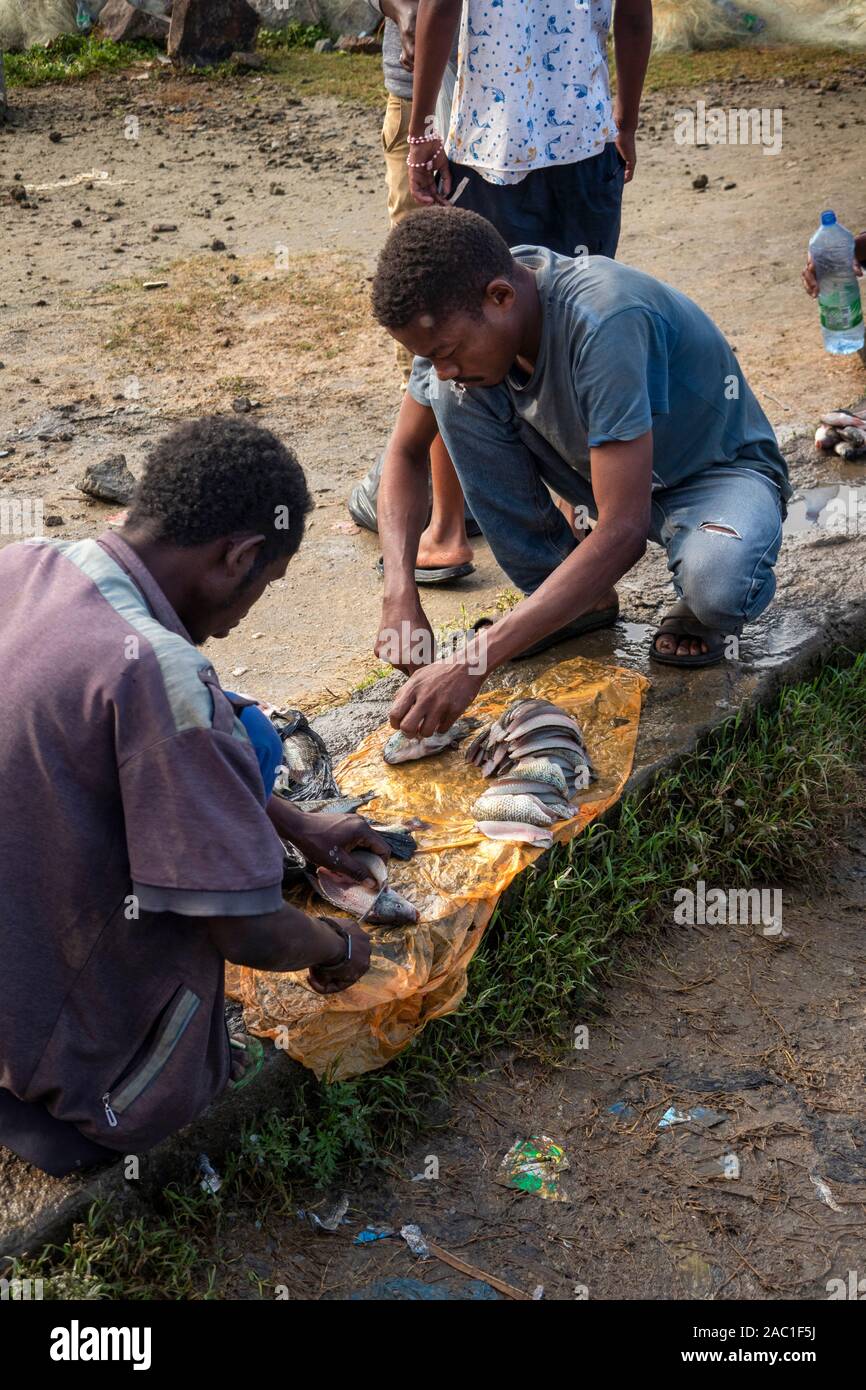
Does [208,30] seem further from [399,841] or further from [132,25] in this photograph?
[399,841]

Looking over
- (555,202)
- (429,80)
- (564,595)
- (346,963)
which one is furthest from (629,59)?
(346,963)

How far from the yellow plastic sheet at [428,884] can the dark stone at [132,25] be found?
1035 centimetres

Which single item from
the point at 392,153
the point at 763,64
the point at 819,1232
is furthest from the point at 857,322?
the point at 763,64

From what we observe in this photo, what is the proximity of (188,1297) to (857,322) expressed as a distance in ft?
16.2

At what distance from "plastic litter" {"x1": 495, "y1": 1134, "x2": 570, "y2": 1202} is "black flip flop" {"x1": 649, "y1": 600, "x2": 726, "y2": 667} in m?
1.46

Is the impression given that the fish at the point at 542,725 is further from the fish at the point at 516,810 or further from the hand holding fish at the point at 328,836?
the hand holding fish at the point at 328,836

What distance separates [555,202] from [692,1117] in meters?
2.98

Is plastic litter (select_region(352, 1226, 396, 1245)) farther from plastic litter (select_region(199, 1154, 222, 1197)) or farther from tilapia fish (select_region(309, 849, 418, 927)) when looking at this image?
tilapia fish (select_region(309, 849, 418, 927))

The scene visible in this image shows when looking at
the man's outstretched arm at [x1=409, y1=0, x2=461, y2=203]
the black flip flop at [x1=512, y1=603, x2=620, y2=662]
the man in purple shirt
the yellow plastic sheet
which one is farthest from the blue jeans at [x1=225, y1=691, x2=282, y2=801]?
the man's outstretched arm at [x1=409, y1=0, x2=461, y2=203]

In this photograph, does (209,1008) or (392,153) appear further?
(392,153)

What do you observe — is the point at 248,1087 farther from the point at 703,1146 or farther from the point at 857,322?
the point at 857,322

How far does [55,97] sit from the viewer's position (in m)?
11.1

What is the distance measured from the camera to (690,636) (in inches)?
147

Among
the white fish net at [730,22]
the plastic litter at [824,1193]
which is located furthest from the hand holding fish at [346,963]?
the white fish net at [730,22]
